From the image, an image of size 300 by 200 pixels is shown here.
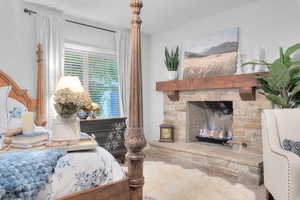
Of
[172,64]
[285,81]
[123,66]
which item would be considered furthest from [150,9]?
[285,81]

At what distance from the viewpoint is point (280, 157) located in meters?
1.68

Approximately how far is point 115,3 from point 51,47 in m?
1.14

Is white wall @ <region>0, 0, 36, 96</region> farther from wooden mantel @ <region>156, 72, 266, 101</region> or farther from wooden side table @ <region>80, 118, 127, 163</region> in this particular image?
wooden mantel @ <region>156, 72, 266, 101</region>

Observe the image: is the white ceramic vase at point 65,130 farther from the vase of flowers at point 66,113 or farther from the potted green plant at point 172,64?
the potted green plant at point 172,64

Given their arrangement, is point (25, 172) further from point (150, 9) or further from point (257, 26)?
point (257, 26)

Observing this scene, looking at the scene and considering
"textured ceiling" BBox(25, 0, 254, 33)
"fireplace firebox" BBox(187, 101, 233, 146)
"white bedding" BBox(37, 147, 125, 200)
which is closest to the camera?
"white bedding" BBox(37, 147, 125, 200)

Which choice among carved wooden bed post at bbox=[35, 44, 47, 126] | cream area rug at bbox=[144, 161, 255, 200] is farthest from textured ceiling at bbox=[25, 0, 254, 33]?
cream area rug at bbox=[144, 161, 255, 200]

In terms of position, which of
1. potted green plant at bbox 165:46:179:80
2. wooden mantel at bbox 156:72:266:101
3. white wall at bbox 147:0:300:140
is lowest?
wooden mantel at bbox 156:72:266:101

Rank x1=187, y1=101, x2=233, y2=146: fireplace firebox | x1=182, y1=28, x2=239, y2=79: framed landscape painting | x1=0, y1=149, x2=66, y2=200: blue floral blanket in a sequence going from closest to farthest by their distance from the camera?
x1=0, y1=149, x2=66, y2=200: blue floral blanket → x1=182, y1=28, x2=239, y2=79: framed landscape painting → x1=187, y1=101, x2=233, y2=146: fireplace firebox

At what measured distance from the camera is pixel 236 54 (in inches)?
125

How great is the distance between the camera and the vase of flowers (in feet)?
4.26

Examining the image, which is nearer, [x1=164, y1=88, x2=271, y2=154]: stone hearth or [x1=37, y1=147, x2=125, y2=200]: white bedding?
[x1=37, y1=147, x2=125, y2=200]: white bedding

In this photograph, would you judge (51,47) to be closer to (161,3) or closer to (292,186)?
(161,3)

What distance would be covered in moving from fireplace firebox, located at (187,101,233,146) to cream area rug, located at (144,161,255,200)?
99 centimetres
